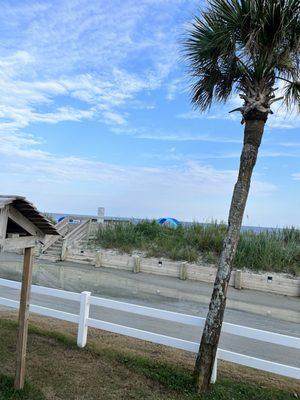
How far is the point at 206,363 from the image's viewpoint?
5.61 m

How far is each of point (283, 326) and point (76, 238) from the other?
629 inches

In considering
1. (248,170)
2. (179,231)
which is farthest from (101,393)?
(179,231)

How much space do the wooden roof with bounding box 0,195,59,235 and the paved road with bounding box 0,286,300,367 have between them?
522 cm

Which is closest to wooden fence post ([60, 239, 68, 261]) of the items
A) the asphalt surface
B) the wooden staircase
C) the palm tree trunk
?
the wooden staircase

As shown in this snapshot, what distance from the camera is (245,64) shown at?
5.89m

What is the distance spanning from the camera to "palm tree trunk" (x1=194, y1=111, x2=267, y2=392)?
561 cm

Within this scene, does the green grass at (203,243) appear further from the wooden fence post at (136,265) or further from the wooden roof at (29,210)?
the wooden roof at (29,210)

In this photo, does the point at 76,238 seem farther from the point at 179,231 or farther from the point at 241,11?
the point at 241,11

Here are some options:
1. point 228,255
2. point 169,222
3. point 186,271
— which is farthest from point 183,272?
point 228,255

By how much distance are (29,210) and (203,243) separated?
17.5 meters

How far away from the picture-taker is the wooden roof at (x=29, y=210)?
15.5 feet

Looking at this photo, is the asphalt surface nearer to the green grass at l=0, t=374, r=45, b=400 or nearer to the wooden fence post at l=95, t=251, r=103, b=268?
the wooden fence post at l=95, t=251, r=103, b=268

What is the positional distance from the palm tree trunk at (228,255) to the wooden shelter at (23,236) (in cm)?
243

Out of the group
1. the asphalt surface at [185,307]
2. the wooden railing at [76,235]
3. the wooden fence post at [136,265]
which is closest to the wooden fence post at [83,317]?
the asphalt surface at [185,307]
